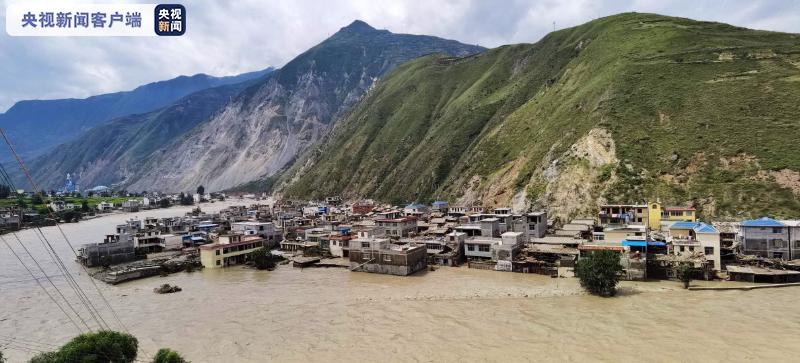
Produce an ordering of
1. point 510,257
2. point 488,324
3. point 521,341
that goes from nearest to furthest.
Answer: point 521,341, point 488,324, point 510,257

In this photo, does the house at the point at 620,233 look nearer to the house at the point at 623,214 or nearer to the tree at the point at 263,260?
the house at the point at 623,214

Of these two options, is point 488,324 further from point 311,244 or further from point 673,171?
point 673,171

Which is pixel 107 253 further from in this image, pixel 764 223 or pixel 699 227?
pixel 764 223

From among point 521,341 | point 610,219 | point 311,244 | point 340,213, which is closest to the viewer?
point 521,341

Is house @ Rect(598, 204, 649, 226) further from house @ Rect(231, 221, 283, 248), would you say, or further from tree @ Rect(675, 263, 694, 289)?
house @ Rect(231, 221, 283, 248)

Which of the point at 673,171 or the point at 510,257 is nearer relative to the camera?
the point at 510,257

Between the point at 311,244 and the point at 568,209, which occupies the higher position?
the point at 568,209

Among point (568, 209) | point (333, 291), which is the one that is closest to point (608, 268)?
point (333, 291)

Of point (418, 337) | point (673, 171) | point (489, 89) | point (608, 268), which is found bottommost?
point (418, 337)
